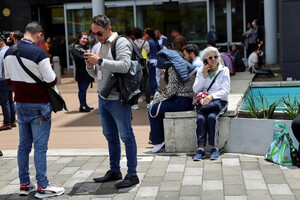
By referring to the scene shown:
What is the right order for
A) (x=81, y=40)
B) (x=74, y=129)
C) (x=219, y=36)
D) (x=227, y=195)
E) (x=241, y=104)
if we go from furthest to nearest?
(x=219, y=36) → (x=81, y=40) → (x=74, y=129) → (x=241, y=104) → (x=227, y=195)

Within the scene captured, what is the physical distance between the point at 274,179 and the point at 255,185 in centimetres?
32

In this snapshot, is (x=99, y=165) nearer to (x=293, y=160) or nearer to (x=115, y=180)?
(x=115, y=180)

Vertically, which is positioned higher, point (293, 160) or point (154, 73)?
point (154, 73)

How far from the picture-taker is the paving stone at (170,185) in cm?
550

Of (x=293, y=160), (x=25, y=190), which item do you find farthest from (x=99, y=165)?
(x=293, y=160)

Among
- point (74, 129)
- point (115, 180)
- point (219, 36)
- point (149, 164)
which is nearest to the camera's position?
point (115, 180)

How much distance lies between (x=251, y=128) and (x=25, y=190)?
3079 mm

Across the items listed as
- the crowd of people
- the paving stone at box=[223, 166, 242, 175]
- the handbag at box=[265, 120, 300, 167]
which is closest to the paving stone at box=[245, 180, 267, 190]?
the paving stone at box=[223, 166, 242, 175]

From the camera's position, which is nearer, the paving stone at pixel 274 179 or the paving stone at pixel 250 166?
the paving stone at pixel 274 179

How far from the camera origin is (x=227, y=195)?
5.20 metres

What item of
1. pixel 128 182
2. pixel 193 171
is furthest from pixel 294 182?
pixel 128 182

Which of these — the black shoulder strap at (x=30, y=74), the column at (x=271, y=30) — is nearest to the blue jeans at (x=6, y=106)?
the black shoulder strap at (x=30, y=74)

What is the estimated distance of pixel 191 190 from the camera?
5.41 meters

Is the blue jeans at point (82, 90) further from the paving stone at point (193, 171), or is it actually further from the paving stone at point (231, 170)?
the paving stone at point (231, 170)
